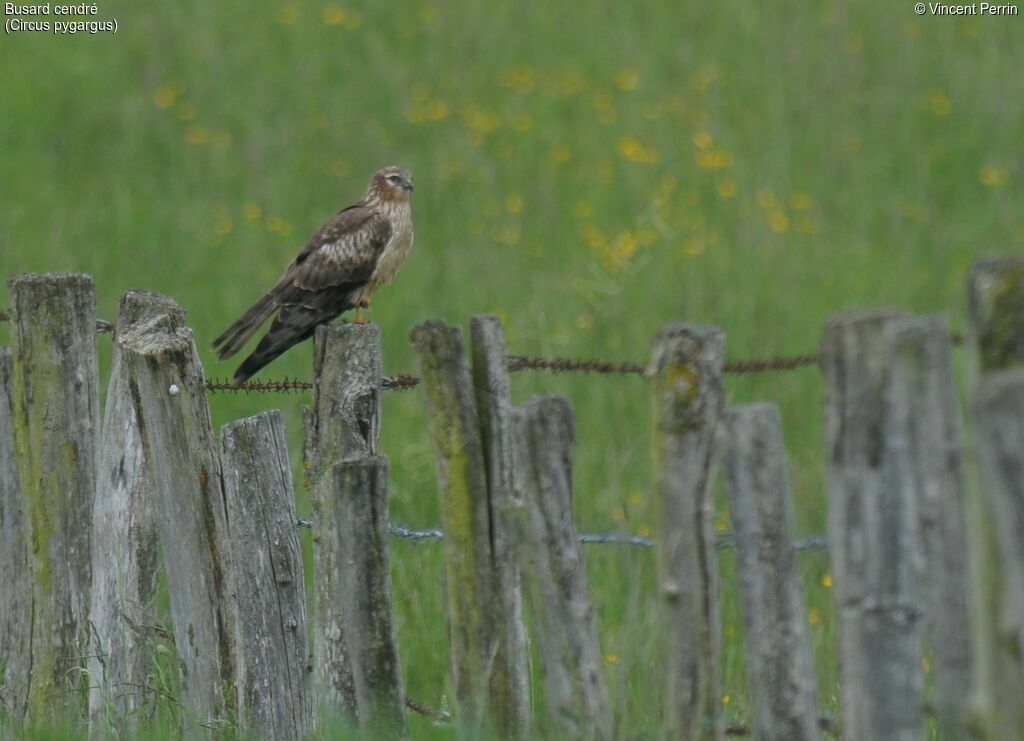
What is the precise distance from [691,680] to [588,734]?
0.30 metres

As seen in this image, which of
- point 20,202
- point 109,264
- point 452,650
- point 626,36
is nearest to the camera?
point 452,650

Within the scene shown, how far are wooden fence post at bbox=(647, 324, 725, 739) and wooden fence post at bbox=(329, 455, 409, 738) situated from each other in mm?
817

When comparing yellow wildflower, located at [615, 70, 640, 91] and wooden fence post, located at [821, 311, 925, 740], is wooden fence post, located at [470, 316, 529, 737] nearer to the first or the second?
wooden fence post, located at [821, 311, 925, 740]

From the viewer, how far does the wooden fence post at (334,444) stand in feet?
13.1

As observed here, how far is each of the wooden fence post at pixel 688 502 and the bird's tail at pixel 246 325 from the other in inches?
139

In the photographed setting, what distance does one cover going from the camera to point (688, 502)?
3172 mm

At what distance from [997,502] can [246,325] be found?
4.58 meters

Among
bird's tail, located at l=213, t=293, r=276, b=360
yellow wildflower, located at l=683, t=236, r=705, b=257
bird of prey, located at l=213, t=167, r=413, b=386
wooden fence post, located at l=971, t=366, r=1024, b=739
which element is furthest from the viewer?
yellow wildflower, located at l=683, t=236, r=705, b=257

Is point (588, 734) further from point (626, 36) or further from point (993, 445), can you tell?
point (626, 36)

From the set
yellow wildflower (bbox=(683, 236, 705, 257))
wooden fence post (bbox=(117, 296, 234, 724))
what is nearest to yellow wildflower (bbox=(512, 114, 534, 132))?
yellow wildflower (bbox=(683, 236, 705, 257))

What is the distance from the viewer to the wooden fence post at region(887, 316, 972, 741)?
278 centimetres

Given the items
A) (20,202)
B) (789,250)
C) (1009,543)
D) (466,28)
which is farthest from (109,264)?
(1009,543)

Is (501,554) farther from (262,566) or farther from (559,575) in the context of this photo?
(262,566)

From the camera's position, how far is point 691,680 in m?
3.19
